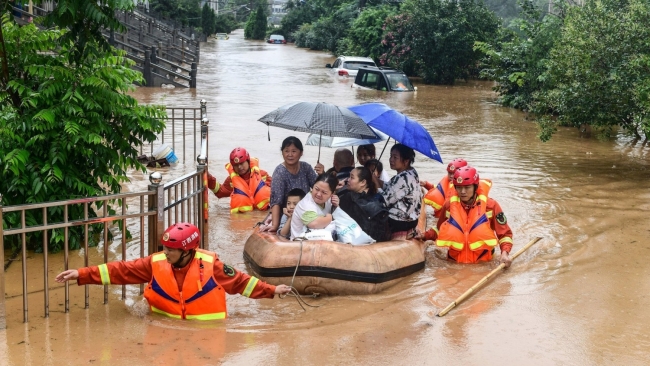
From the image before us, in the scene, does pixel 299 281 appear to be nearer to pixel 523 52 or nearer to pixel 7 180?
pixel 7 180

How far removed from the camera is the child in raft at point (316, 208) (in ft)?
25.4

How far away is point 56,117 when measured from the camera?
26.5 ft

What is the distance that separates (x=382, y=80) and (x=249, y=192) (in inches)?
739

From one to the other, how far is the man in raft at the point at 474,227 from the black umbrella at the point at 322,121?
116 centimetres

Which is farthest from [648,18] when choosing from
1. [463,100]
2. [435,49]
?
[435,49]

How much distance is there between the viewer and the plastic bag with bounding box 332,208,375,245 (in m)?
7.97

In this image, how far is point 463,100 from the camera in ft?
94.8

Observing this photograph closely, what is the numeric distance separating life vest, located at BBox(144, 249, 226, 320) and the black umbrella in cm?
256

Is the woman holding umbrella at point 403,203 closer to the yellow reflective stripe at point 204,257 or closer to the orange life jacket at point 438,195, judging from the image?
the orange life jacket at point 438,195

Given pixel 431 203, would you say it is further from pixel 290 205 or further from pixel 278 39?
pixel 278 39

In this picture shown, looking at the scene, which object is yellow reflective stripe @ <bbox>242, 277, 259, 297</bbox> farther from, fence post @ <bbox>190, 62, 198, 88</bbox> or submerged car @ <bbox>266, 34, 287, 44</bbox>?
submerged car @ <bbox>266, 34, 287, 44</bbox>

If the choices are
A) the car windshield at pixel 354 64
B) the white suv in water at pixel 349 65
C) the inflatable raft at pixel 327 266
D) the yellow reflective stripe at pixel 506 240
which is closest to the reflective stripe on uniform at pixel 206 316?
the inflatable raft at pixel 327 266

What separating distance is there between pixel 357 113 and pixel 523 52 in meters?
16.2

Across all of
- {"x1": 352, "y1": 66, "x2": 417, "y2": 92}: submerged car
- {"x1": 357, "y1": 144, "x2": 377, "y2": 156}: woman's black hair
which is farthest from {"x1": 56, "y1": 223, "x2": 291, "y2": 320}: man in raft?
{"x1": 352, "y1": 66, "x2": 417, "y2": 92}: submerged car
